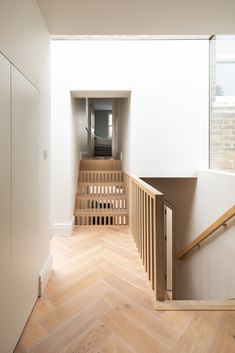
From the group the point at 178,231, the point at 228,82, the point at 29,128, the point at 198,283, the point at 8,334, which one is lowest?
the point at 198,283

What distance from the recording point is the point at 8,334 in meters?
1.35

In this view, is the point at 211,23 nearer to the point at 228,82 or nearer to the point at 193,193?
the point at 228,82

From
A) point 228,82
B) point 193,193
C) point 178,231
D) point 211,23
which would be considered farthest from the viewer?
point 178,231

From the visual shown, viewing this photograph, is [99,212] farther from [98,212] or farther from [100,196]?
[100,196]

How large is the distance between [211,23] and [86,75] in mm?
1968

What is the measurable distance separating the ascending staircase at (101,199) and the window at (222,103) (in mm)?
1723

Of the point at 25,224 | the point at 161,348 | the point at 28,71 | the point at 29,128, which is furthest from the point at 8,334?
the point at 28,71

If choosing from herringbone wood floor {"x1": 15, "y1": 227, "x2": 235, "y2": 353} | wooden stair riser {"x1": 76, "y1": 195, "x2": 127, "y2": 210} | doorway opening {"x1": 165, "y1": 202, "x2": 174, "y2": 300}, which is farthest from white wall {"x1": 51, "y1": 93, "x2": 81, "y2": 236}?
doorway opening {"x1": 165, "y1": 202, "x2": 174, "y2": 300}

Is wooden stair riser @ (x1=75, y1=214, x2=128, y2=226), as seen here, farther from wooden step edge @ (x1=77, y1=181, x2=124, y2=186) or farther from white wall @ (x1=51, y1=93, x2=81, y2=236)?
wooden step edge @ (x1=77, y1=181, x2=124, y2=186)

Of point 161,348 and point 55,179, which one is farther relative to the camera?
point 55,179

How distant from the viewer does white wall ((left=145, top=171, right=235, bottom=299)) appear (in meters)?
2.86

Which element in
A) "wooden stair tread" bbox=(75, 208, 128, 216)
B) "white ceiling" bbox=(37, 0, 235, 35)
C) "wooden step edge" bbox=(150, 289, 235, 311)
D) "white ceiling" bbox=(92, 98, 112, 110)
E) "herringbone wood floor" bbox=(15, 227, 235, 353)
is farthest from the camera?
"white ceiling" bbox=(92, 98, 112, 110)

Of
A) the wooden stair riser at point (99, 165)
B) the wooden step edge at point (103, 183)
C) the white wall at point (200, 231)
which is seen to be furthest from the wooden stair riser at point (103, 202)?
the wooden stair riser at point (99, 165)

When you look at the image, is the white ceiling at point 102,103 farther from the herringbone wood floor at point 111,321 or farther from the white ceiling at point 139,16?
the herringbone wood floor at point 111,321
